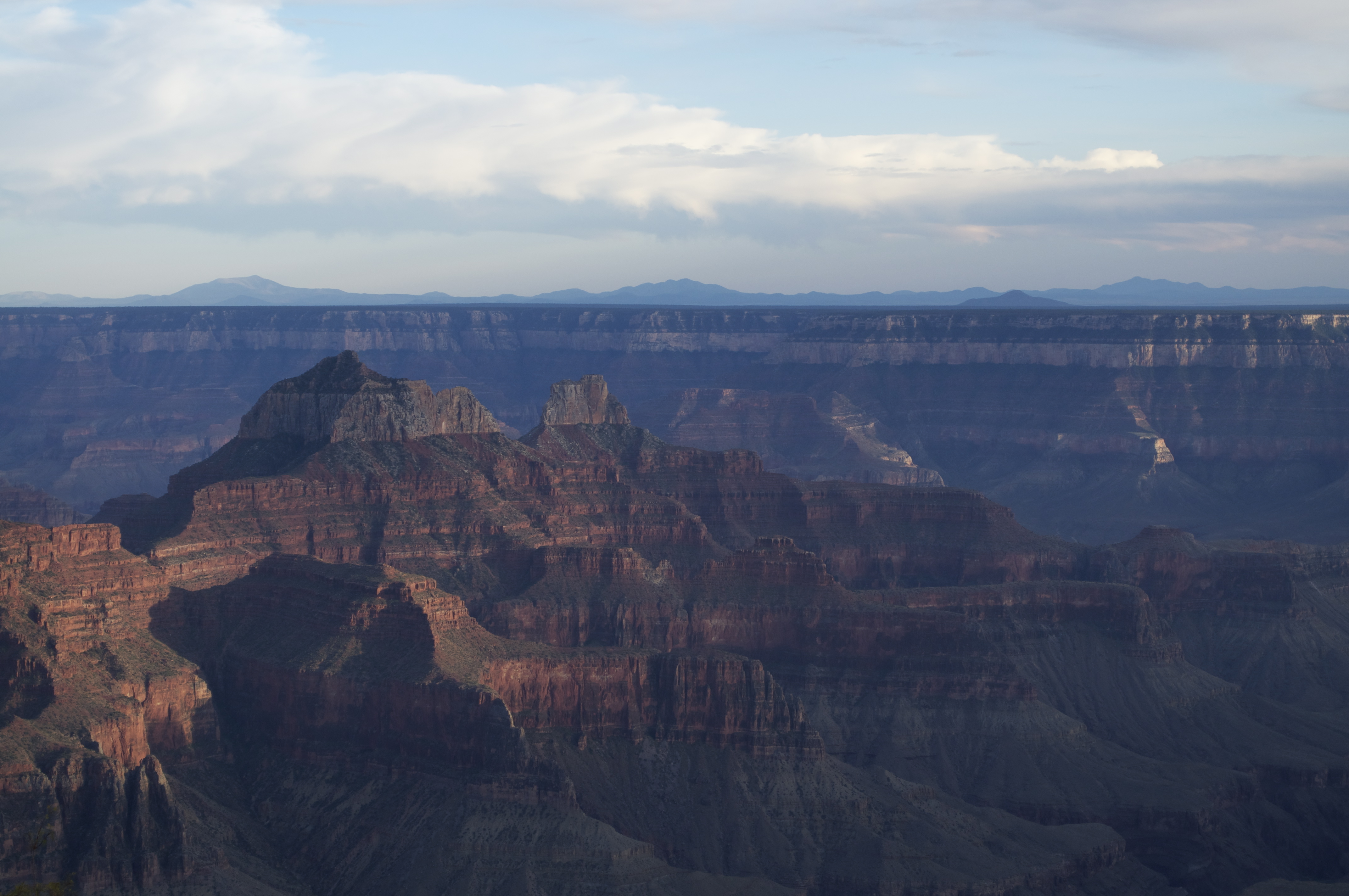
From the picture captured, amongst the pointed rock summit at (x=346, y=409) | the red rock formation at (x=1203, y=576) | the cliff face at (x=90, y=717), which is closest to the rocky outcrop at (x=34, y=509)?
the pointed rock summit at (x=346, y=409)

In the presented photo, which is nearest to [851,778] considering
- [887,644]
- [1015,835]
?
[1015,835]

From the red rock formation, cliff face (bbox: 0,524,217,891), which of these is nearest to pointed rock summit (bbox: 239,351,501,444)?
cliff face (bbox: 0,524,217,891)

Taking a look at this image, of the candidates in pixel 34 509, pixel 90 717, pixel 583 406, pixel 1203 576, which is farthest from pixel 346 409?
pixel 1203 576

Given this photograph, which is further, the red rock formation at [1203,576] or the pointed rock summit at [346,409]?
the red rock formation at [1203,576]

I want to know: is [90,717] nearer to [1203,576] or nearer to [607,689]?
[607,689]

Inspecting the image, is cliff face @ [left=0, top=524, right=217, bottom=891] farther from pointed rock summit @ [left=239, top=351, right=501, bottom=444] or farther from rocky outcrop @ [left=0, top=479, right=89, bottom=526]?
rocky outcrop @ [left=0, top=479, right=89, bottom=526]

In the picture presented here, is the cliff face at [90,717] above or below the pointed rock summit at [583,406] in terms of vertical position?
below

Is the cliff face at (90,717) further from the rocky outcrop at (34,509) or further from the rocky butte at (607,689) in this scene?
the rocky outcrop at (34,509)
